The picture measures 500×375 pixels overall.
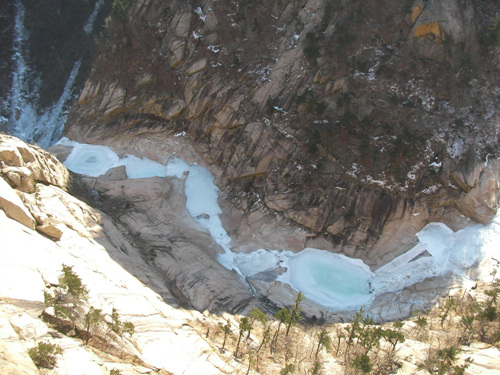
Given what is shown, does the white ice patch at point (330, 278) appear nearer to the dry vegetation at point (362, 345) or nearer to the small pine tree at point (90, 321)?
the dry vegetation at point (362, 345)

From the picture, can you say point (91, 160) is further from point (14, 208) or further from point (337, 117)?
point (337, 117)

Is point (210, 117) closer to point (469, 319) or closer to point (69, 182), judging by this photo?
point (69, 182)

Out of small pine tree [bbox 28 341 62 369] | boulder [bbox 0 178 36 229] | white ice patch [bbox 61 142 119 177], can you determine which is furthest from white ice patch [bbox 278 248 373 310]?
white ice patch [bbox 61 142 119 177]

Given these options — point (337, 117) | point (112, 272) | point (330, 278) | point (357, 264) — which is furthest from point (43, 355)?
point (337, 117)

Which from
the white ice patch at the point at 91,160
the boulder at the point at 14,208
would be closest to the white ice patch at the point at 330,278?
the boulder at the point at 14,208

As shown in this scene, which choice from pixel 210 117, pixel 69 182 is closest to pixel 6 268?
pixel 69 182

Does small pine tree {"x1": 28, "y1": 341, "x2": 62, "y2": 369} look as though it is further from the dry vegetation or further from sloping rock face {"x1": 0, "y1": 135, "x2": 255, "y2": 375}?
the dry vegetation
